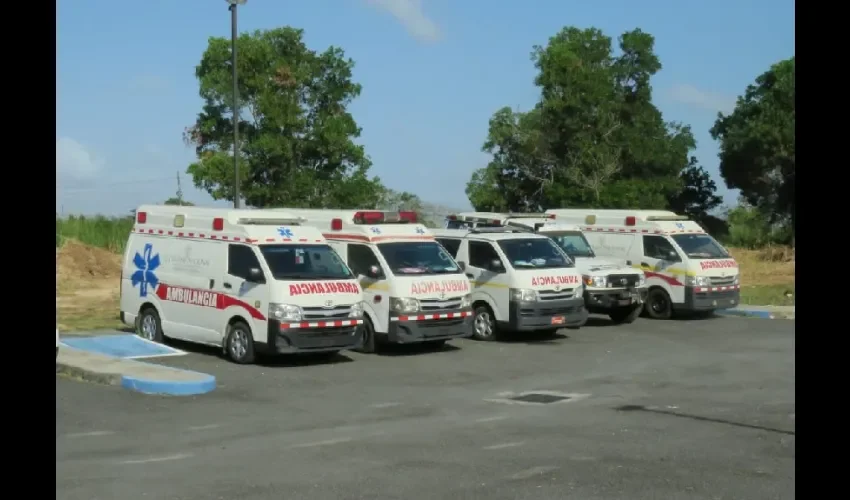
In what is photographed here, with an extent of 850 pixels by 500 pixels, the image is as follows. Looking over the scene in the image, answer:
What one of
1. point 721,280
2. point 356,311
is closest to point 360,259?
point 356,311

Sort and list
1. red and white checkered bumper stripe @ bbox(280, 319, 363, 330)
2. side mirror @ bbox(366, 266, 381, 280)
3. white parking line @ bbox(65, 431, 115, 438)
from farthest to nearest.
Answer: side mirror @ bbox(366, 266, 381, 280) < red and white checkered bumper stripe @ bbox(280, 319, 363, 330) < white parking line @ bbox(65, 431, 115, 438)

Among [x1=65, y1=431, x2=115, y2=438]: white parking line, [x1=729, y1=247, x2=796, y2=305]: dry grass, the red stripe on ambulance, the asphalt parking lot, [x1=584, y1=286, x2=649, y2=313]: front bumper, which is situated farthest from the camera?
[x1=729, y1=247, x2=796, y2=305]: dry grass

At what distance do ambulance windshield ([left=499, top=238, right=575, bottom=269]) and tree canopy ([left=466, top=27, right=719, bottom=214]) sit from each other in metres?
23.8

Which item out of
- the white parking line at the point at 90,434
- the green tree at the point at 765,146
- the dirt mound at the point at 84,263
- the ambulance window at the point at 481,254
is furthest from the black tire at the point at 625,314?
the green tree at the point at 765,146

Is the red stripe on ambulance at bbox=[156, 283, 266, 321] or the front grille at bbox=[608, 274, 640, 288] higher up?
the front grille at bbox=[608, 274, 640, 288]

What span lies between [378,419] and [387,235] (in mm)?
6724

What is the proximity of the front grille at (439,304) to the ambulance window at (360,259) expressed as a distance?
1.06 m

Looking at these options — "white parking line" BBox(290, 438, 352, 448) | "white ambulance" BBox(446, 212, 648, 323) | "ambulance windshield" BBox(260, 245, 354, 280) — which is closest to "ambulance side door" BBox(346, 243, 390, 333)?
"ambulance windshield" BBox(260, 245, 354, 280)

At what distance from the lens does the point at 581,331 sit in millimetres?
21125

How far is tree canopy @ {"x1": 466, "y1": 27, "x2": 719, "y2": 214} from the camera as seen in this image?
143 feet

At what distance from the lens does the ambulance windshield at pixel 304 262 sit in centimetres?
1595

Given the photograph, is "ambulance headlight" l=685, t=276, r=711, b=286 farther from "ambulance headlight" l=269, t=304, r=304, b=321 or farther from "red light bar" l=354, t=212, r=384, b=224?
"ambulance headlight" l=269, t=304, r=304, b=321

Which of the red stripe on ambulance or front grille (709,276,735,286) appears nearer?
the red stripe on ambulance

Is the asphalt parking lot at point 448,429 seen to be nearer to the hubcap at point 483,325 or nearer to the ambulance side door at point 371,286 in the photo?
the ambulance side door at point 371,286
